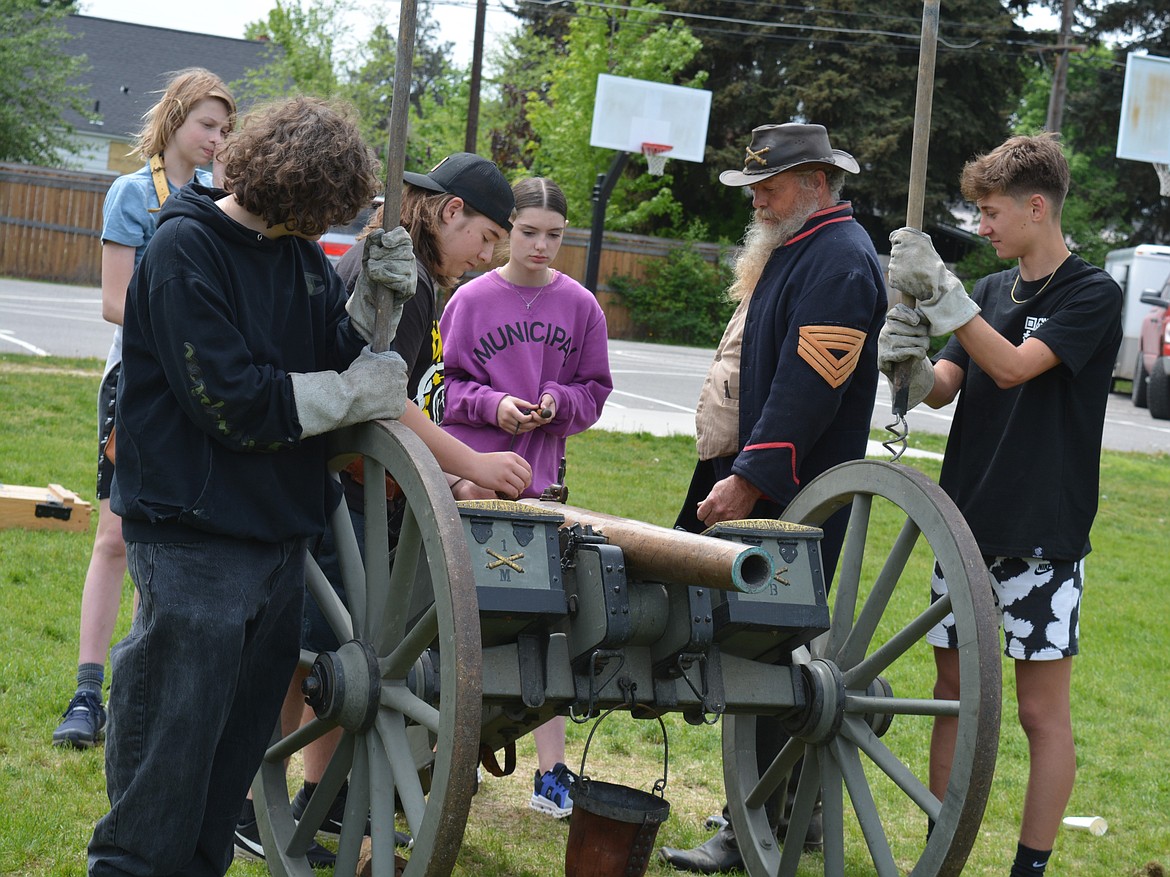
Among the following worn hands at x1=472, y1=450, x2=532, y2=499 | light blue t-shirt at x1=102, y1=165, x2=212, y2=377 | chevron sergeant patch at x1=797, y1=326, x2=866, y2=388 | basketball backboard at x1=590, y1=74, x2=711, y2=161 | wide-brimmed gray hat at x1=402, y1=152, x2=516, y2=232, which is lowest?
worn hands at x1=472, y1=450, x2=532, y2=499

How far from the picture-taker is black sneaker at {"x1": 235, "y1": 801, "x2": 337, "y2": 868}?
370cm

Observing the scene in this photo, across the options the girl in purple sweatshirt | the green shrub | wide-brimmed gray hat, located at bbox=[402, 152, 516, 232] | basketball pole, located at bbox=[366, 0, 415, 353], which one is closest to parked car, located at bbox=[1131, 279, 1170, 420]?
the green shrub

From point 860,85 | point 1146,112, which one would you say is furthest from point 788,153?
point 860,85

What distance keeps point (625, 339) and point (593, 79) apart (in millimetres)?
7295

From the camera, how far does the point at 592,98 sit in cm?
3164

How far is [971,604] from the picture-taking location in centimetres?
290

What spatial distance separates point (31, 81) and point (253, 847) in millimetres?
29158

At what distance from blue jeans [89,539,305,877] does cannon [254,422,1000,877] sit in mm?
258

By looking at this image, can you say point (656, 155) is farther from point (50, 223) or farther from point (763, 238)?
point (763, 238)

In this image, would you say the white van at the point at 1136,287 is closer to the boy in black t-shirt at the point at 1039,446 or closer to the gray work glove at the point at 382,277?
the boy in black t-shirt at the point at 1039,446

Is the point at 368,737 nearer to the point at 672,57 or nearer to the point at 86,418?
the point at 86,418

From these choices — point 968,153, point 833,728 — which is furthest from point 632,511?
point 968,153

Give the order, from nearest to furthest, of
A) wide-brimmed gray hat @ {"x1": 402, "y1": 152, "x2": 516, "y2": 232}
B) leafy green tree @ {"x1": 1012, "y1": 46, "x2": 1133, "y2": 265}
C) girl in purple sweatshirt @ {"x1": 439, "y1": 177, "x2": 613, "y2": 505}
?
wide-brimmed gray hat @ {"x1": 402, "y1": 152, "x2": 516, "y2": 232} → girl in purple sweatshirt @ {"x1": 439, "y1": 177, "x2": 613, "y2": 505} → leafy green tree @ {"x1": 1012, "y1": 46, "x2": 1133, "y2": 265}

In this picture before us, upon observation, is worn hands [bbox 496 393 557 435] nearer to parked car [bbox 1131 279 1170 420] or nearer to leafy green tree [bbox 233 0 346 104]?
parked car [bbox 1131 279 1170 420]
